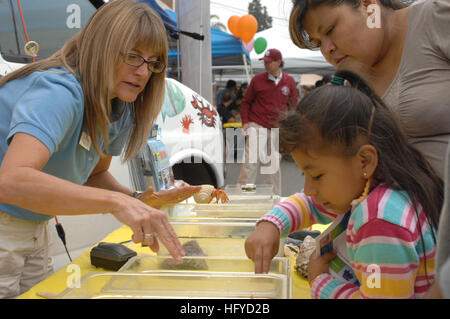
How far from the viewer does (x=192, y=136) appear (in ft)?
10.0

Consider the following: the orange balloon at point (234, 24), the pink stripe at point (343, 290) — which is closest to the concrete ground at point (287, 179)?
the orange balloon at point (234, 24)

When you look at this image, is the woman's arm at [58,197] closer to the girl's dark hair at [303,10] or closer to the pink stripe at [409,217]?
the pink stripe at [409,217]

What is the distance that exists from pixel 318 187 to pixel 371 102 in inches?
9.0

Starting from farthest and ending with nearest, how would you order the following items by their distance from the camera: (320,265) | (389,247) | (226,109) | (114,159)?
(226,109) → (114,159) → (320,265) → (389,247)

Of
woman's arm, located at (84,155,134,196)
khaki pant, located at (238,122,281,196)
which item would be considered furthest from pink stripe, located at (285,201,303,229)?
khaki pant, located at (238,122,281,196)

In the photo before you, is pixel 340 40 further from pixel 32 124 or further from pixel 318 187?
pixel 32 124

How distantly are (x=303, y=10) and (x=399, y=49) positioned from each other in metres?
0.31

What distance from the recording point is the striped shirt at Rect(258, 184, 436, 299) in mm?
704

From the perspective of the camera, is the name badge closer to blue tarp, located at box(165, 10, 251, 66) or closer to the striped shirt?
the striped shirt

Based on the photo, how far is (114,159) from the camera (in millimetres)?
2242

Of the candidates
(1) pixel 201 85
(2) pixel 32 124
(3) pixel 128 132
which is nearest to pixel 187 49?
(1) pixel 201 85

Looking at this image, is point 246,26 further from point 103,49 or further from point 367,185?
point 367,185

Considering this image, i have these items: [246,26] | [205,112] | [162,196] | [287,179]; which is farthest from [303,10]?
[246,26]

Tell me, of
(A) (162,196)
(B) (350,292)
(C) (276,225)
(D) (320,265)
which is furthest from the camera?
(A) (162,196)
